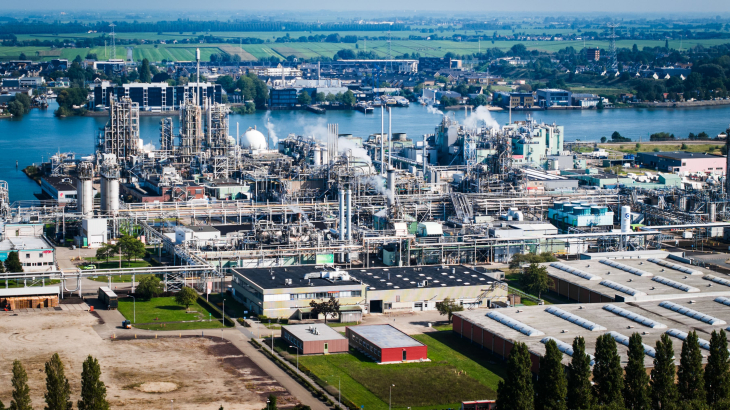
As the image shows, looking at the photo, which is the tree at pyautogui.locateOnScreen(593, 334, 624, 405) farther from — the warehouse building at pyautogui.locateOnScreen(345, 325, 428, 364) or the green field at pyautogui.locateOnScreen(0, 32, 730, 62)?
the green field at pyautogui.locateOnScreen(0, 32, 730, 62)

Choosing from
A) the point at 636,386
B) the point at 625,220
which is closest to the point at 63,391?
the point at 636,386

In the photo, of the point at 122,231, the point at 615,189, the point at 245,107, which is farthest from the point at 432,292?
the point at 245,107

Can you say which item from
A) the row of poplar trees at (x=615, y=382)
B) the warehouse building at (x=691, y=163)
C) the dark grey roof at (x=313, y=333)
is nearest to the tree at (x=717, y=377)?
the row of poplar trees at (x=615, y=382)

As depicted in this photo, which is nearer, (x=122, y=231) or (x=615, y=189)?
(x=122, y=231)

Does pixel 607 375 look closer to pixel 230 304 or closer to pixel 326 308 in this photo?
pixel 326 308

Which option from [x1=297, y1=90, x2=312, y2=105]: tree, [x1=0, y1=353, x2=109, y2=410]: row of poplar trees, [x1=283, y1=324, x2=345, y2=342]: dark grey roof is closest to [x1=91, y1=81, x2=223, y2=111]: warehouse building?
[x1=297, y1=90, x2=312, y2=105]: tree

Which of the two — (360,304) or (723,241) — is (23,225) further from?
(723,241)

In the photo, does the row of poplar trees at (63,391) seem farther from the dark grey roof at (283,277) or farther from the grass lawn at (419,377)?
the dark grey roof at (283,277)
